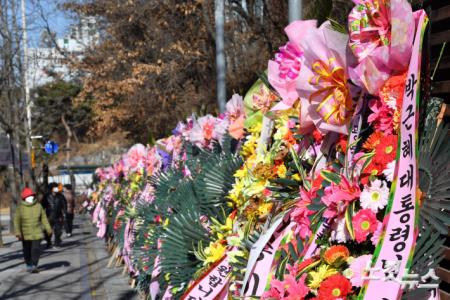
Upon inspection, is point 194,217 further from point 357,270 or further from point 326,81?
point 357,270

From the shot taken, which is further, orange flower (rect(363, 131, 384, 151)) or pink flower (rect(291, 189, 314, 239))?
pink flower (rect(291, 189, 314, 239))

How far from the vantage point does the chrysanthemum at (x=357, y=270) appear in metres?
2.92

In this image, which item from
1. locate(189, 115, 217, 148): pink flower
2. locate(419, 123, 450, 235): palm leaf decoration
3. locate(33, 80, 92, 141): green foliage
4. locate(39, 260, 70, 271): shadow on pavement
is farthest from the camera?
locate(33, 80, 92, 141): green foliage

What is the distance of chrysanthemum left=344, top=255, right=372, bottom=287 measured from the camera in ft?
9.59

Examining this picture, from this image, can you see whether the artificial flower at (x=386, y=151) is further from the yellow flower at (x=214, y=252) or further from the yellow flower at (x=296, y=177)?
the yellow flower at (x=214, y=252)

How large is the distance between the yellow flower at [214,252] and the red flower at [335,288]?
6.57 ft

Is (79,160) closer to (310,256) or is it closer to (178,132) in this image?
(178,132)

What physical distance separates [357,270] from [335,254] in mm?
137

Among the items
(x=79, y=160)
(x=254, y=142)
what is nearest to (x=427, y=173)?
(x=254, y=142)

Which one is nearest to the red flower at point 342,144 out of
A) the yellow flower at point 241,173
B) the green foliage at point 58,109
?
the yellow flower at point 241,173

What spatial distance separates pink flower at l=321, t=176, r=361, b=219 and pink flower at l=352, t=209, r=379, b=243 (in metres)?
0.13

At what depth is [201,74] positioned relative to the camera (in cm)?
1948

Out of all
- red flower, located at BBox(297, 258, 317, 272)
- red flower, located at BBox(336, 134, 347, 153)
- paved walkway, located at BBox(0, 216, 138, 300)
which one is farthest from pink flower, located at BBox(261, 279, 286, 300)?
paved walkway, located at BBox(0, 216, 138, 300)

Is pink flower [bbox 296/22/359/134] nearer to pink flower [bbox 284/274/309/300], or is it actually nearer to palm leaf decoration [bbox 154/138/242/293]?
pink flower [bbox 284/274/309/300]
